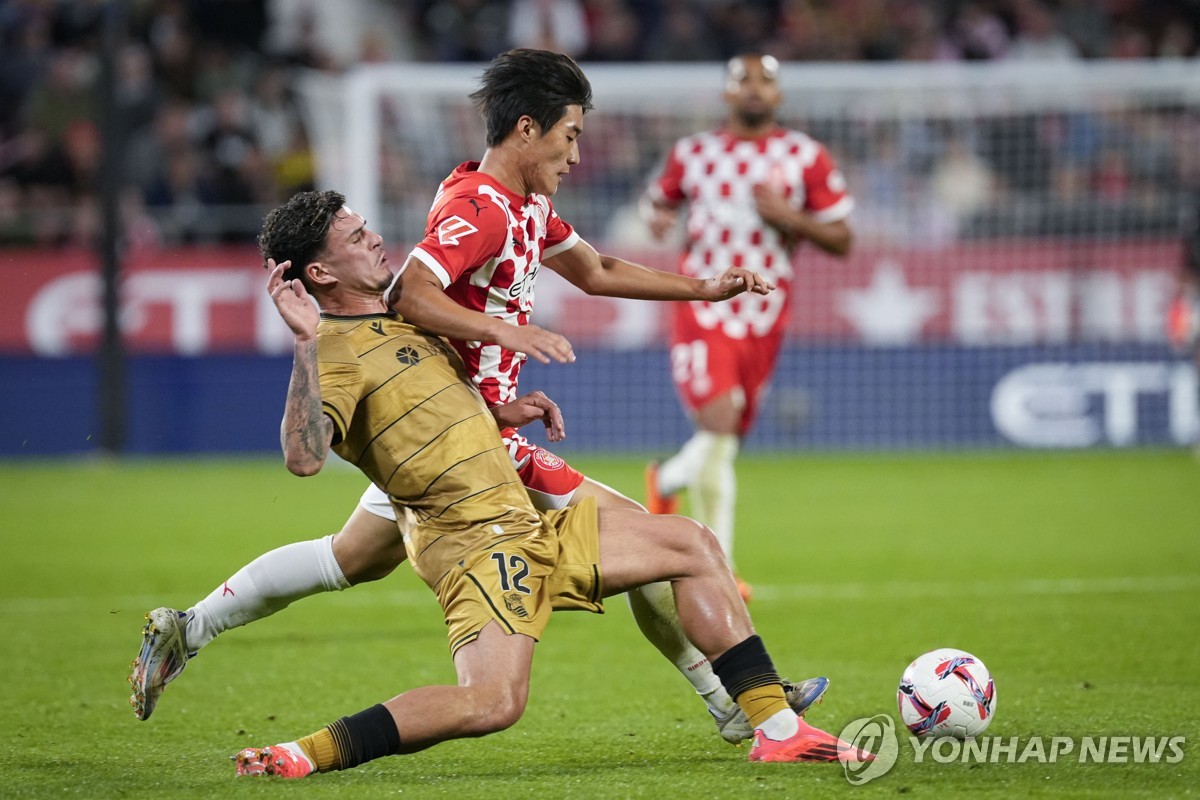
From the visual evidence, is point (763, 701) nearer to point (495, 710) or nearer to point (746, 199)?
point (495, 710)

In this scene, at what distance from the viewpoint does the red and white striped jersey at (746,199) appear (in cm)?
868

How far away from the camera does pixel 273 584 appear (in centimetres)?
540

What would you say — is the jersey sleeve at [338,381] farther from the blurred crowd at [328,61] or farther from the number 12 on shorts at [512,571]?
the blurred crowd at [328,61]

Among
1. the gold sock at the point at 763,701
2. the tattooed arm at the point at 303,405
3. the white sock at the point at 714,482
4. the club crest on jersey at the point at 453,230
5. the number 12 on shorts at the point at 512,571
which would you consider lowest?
the white sock at the point at 714,482

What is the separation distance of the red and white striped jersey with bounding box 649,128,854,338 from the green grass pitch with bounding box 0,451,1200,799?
1.48 metres

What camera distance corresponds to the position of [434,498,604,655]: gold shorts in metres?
4.51

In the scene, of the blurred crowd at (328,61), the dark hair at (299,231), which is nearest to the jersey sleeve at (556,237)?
the dark hair at (299,231)

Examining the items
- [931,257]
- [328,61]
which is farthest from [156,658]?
[328,61]

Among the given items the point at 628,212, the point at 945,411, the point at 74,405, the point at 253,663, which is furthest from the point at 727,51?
the point at 253,663

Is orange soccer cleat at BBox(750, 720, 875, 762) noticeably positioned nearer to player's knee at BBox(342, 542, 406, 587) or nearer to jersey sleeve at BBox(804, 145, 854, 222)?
player's knee at BBox(342, 542, 406, 587)

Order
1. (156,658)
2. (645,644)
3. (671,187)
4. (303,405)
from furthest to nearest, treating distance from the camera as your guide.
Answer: (671,187) → (645,644) → (156,658) → (303,405)

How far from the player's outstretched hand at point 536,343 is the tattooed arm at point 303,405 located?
0.49 metres

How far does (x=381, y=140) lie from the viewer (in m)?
15.4

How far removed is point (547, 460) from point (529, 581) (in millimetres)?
716
